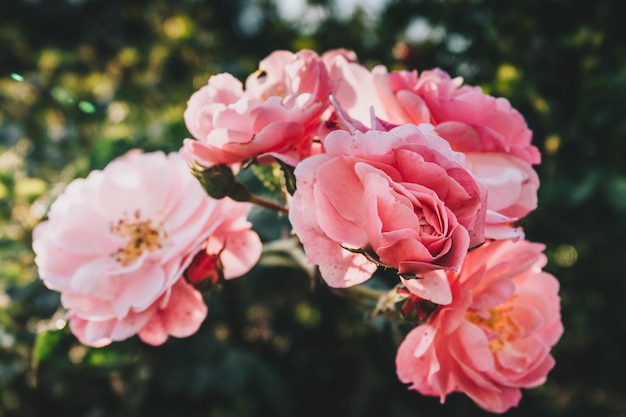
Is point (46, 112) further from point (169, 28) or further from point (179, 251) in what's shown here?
point (179, 251)

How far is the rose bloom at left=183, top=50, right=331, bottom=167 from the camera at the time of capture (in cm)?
56

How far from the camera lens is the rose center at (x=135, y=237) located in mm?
778

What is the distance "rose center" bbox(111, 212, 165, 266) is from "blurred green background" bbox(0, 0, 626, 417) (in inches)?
5.0

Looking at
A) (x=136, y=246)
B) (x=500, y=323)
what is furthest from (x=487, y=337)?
(x=136, y=246)

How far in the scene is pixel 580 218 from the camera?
55.9 inches

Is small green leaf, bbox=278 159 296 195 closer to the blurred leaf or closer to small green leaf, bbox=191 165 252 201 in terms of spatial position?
small green leaf, bbox=191 165 252 201

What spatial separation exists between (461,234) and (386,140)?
93 mm

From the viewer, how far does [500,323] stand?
70 centimetres

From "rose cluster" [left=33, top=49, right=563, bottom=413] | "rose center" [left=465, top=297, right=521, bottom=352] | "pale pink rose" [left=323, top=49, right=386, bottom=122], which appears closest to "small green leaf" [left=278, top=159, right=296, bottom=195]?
"rose cluster" [left=33, top=49, right=563, bottom=413]

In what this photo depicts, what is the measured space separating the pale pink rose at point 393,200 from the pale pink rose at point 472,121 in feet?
0.37

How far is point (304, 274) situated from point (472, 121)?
92 cm

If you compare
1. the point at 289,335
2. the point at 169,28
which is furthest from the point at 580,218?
the point at 169,28

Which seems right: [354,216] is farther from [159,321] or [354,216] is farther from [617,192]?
[617,192]

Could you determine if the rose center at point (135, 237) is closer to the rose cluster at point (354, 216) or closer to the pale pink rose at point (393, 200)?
the rose cluster at point (354, 216)
